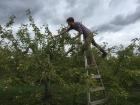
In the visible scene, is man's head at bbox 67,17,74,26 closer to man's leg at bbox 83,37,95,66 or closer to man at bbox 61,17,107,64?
man at bbox 61,17,107,64

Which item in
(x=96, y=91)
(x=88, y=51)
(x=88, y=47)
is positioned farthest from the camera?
(x=96, y=91)

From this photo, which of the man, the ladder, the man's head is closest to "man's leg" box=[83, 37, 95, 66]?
the man

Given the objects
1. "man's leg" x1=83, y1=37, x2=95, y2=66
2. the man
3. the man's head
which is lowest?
"man's leg" x1=83, y1=37, x2=95, y2=66

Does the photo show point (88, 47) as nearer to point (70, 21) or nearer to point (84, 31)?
point (84, 31)

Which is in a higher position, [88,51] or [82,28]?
[82,28]

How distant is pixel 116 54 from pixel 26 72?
3.14m

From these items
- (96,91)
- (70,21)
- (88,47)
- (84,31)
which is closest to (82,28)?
(84,31)

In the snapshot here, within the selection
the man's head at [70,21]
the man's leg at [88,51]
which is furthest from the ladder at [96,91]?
the man's head at [70,21]

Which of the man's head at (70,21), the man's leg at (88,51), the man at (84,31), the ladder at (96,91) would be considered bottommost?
the ladder at (96,91)

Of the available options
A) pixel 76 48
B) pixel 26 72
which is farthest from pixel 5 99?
pixel 76 48

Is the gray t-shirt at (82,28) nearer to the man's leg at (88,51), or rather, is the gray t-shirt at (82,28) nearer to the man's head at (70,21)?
the man's head at (70,21)

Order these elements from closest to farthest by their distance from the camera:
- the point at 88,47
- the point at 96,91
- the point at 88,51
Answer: the point at 88,47 < the point at 88,51 < the point at 96,91

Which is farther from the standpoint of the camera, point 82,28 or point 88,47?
point 82,28

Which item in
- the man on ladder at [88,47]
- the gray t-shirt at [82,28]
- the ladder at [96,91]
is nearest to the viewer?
the ladder at [96,91]
